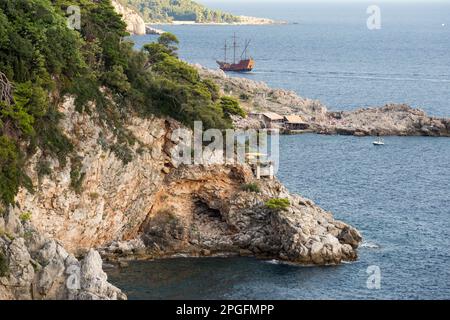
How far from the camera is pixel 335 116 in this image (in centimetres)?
12081

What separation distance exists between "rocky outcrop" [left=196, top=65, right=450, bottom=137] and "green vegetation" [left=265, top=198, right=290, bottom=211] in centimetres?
4245

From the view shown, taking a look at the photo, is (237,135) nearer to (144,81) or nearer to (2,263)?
(144,81)

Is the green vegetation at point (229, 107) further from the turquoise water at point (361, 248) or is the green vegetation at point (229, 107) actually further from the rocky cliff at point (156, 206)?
the turquoise water at point (361, 248)

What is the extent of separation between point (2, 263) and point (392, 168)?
51649 millimetres

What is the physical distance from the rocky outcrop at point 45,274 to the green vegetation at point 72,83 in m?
3.76

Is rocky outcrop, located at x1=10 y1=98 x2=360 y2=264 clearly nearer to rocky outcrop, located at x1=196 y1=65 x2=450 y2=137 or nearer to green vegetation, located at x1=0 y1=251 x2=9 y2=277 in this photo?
green vegetation, located at x1=0 y1=251 x2=9 y2=277

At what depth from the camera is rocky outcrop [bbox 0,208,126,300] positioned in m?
48.9

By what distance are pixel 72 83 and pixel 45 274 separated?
49.8 ft

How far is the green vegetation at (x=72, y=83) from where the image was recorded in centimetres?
5591

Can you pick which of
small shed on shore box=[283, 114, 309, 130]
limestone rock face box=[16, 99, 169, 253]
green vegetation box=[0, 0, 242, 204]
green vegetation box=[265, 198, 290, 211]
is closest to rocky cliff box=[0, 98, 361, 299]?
limestone rock face box=[16, 99, 169, 253]

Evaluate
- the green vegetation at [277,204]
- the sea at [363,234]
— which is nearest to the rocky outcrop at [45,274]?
the sea at [363,234]

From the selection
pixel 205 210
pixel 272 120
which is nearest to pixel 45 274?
pixel 205 210

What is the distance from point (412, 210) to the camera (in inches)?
2970
